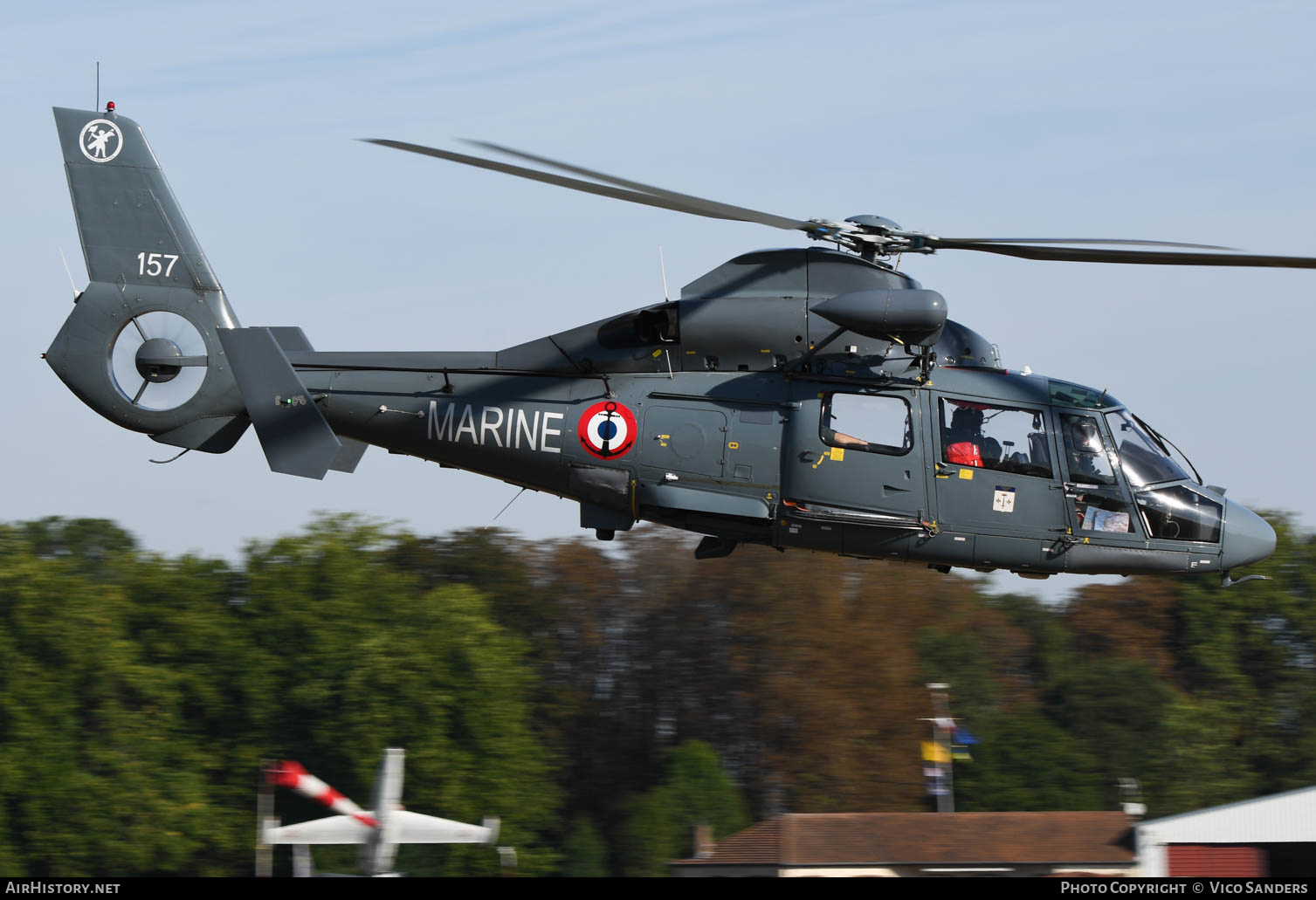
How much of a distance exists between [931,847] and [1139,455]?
792 inches

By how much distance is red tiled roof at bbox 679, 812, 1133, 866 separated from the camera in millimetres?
33625

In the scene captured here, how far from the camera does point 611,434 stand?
52.6ft

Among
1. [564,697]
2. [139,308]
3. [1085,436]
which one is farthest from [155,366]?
[564,697]

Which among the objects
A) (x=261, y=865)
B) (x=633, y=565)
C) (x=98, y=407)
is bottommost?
(x=261, y=865)

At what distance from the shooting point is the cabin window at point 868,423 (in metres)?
15.8

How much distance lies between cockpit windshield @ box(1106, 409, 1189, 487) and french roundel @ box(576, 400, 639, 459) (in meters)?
5.17

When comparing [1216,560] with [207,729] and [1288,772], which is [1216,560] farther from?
[1288,772]

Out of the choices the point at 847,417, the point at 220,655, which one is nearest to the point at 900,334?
the point at 847,417

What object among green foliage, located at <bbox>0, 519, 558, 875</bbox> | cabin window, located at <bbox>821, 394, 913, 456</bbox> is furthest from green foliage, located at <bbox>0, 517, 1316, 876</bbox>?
cabin window, located at <bbox>821, 394, 913, 456</bbox>

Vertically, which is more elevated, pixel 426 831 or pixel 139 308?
pixel 139 308

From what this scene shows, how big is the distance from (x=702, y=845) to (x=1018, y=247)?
27583mm

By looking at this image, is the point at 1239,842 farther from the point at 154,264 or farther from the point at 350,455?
the point at 154,264

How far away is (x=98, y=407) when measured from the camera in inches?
669

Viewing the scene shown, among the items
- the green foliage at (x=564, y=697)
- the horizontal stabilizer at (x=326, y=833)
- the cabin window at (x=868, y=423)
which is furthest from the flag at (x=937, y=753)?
the cabin window at (x=868, y=423)
